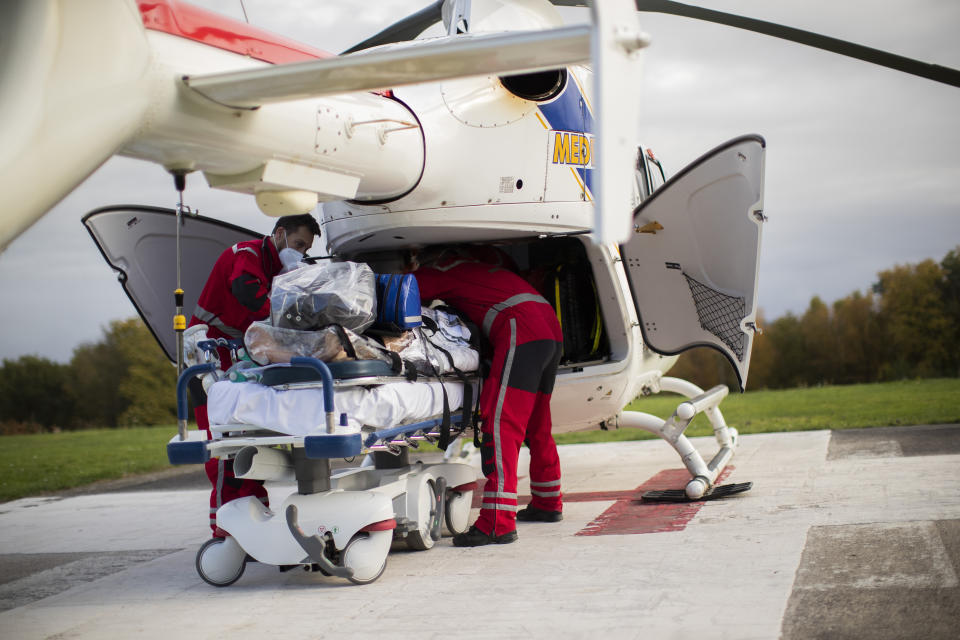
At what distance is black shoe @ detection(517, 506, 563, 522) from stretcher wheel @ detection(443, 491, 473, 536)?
47 cm

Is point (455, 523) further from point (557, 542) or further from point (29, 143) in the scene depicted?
point (29, 143)

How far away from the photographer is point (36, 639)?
12.0 ft

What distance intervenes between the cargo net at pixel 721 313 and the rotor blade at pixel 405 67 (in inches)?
123

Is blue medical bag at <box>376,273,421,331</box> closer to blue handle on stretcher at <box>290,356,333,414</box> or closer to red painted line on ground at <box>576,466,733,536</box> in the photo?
blue handle on stretcher at <box>290,356,333,414</box>

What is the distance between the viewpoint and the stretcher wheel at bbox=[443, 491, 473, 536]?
530 cm

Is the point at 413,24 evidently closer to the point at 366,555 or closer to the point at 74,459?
the point at 366,555

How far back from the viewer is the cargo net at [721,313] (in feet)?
19.3

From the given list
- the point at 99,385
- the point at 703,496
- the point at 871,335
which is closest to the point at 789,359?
the point at 871,335

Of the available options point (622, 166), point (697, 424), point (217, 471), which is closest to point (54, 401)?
point (697, 424)

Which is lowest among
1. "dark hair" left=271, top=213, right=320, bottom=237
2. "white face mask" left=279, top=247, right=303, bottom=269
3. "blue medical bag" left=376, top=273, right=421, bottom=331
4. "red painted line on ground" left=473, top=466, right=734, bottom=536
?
"red painted line on ground" left=473, top=466, right=734, bottom=536

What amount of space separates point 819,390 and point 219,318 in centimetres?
1506

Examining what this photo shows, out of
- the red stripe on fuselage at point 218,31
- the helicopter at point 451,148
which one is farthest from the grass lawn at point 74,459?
the red stripe on fuselage at point 218,31

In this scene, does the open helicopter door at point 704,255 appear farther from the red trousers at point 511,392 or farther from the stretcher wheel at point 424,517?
the stretcher wheel at point 424,517

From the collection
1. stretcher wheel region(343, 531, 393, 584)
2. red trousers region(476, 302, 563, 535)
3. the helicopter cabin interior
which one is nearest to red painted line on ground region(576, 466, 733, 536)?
red trousers region(476, 302, 563, 535)
